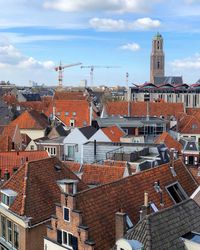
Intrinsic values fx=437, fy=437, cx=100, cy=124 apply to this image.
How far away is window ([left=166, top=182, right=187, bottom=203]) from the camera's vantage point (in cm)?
2802

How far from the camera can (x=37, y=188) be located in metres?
28.0

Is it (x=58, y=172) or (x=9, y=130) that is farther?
(x=9, y=130)

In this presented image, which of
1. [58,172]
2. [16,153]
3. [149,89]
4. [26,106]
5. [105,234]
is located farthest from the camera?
[149,89]

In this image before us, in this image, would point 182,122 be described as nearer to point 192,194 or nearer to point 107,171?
point 107,171

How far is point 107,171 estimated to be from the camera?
35.1 m

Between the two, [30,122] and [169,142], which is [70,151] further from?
[30,122]

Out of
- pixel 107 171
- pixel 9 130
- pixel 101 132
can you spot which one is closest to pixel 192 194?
pixel 107 171

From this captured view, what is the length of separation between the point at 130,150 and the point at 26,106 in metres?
80.4

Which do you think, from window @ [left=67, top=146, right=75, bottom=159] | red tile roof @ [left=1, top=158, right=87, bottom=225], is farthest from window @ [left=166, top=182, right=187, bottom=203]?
window @ [left=67, top=146, right=75, bottom=159]

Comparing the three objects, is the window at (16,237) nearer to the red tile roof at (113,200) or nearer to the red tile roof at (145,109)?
the red tile roof at (113,200)

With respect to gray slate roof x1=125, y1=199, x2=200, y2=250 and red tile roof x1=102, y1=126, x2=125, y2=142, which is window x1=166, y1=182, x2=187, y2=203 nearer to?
gray slate roof x1=125, y1=199, x2=200, y2=250

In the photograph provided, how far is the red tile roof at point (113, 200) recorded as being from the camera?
21.6m

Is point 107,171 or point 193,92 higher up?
point 193,92

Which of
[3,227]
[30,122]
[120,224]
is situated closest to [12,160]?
[3,227]
